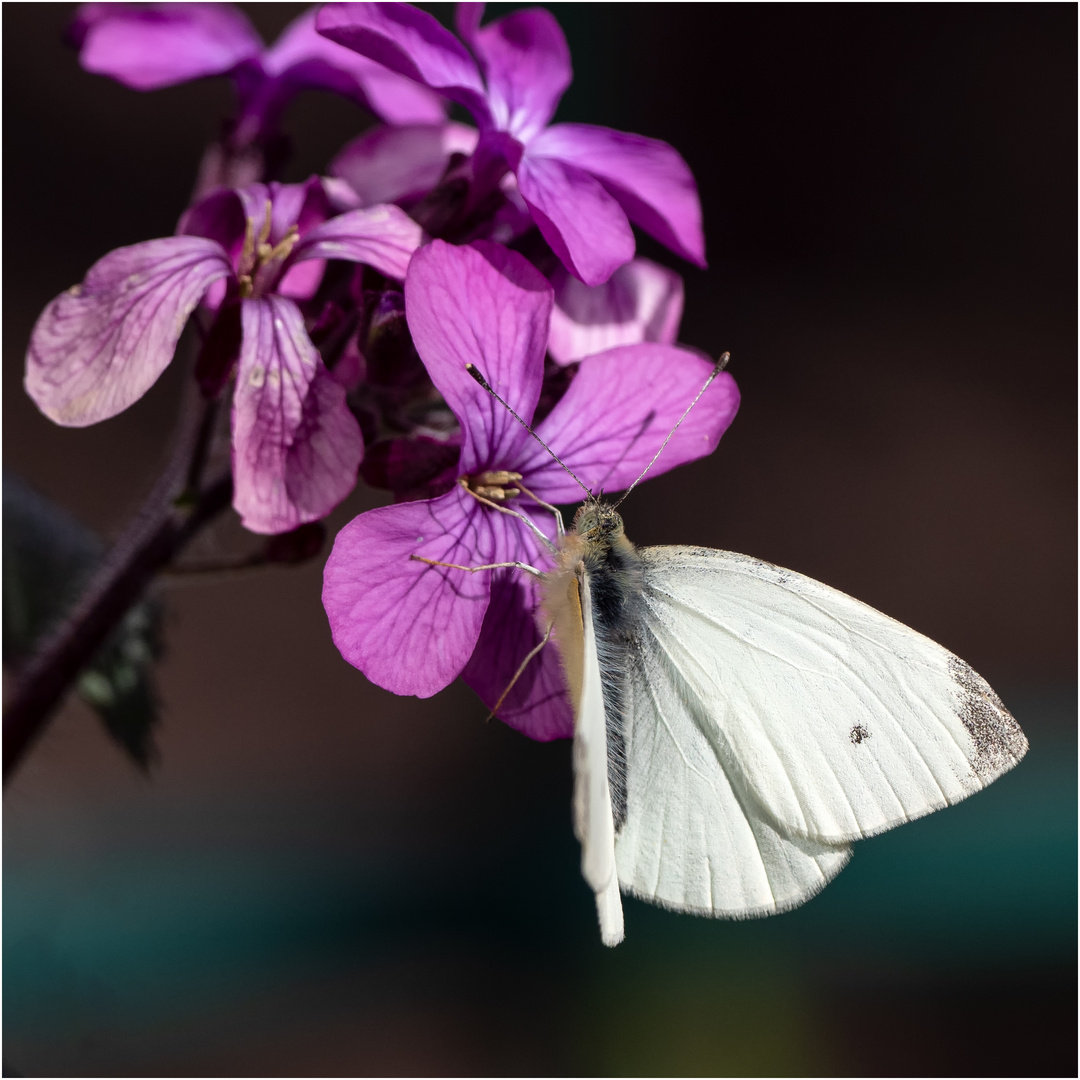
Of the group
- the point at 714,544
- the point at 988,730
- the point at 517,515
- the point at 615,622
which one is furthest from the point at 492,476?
the point at 714,544

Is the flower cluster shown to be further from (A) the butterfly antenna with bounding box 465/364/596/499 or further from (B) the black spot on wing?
(B) the black spot on wing

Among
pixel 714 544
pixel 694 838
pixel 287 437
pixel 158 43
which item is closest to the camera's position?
pixel 287 437

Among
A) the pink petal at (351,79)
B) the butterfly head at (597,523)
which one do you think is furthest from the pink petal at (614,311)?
the pink petal at (351,79)

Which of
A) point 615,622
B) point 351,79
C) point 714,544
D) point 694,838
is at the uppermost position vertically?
point 351,79

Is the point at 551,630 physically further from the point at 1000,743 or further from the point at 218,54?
the point at 218,54

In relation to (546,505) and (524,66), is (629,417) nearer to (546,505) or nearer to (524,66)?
(546,505)

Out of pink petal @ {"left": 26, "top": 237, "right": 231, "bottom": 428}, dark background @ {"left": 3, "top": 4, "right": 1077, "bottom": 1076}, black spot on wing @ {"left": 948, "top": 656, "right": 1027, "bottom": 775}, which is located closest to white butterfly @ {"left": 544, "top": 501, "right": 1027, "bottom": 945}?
black spot on wing @ {"left": 948, "top": 656, "right": 1027, "bottom": 775}

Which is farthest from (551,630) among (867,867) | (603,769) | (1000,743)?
(867,867)
